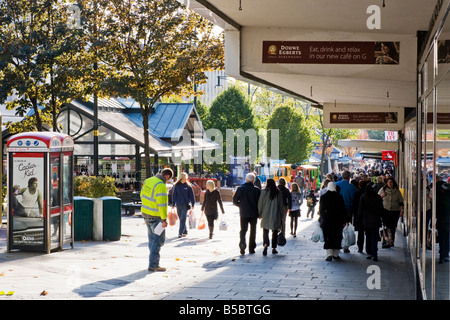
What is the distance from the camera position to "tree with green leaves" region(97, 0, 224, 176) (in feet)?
82.5

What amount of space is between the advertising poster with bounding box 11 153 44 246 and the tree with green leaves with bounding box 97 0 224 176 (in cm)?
1080

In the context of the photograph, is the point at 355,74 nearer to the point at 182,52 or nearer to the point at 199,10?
the point at 199,10

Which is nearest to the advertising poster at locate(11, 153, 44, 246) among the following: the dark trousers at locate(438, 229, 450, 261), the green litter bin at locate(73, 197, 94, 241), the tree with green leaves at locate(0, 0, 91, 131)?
the green litter bin at locate(73, 197, 94, 241)

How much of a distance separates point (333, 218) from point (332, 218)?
19mm

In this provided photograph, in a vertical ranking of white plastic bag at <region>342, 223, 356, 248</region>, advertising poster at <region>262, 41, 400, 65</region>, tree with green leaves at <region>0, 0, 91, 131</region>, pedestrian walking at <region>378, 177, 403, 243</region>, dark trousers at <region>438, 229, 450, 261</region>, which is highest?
tree with green leaves at <region>0, 0, 91, 131</region>

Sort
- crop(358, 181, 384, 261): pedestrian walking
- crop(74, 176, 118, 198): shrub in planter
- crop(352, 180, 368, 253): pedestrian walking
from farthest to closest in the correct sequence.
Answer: crop(74, 176, 118, 198): shrub in planter → crop(352, 180, 368, 253): pedestrian walking → crop(358, 181, 384, 261): pedestrian walking

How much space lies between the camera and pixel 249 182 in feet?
51.4

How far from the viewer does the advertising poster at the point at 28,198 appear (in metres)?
14.3

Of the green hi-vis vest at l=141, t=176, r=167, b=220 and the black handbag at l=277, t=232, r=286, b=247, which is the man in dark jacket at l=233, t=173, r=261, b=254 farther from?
the green hi-vis vest at l=141, t=176, r=167, b=220

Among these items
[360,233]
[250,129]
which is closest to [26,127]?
[360,233]

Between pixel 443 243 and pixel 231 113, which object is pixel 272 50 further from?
pixel 231 113

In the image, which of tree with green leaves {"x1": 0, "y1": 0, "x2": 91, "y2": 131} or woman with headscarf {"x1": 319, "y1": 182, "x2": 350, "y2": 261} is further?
tree with green leaves {"x1": 0, "y1": 0, "x2": 91, "y2": 131}

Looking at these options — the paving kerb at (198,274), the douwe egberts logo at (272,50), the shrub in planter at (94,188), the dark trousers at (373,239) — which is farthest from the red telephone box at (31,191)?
the shrub in planter at (94,188)

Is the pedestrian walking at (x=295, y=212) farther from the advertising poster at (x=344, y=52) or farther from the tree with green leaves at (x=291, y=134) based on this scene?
the tree with green leaves at (x=291, y=134)
